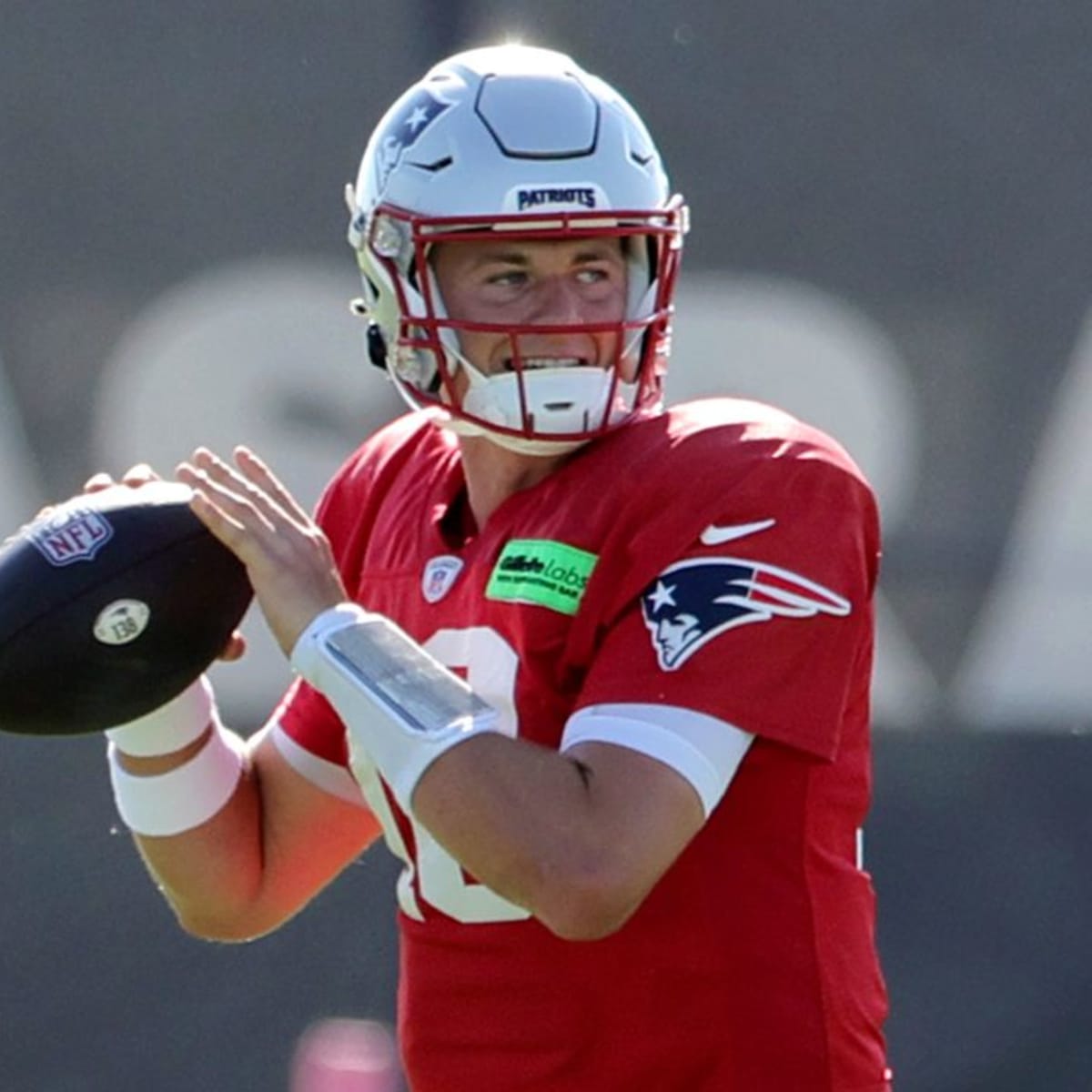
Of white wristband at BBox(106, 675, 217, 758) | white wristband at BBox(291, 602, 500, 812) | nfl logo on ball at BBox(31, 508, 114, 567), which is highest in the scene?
white wristband at BBox(291, 602, 500, 812)

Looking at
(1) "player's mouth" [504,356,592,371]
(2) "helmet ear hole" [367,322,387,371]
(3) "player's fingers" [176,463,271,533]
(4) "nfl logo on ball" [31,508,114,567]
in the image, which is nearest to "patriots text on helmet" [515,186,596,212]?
(1) "player's mouth" [504,356,592,371]

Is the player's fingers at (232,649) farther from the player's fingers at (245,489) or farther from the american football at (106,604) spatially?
the player's fingers at (245,489)

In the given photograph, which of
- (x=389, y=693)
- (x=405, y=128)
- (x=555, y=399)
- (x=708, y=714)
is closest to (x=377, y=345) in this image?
(x=405, y=128)

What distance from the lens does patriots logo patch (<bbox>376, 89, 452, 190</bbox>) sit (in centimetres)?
258

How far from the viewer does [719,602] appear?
2232mm

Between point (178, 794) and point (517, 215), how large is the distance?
72cm

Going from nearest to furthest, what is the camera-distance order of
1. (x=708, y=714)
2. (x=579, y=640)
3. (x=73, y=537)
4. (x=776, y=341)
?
(x=708, y=714)
(x=579, y=640)
(x=73, y=537)
(x=776, y=341)

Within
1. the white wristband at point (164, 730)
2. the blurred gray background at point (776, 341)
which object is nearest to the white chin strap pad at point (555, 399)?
the white wristband at point (164, 730)

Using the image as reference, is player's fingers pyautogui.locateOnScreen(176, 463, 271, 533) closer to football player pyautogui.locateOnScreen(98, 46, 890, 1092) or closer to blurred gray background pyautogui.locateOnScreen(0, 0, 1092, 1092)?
football player pyautogui.locateOnScreen(98, 46, 890, 1092)

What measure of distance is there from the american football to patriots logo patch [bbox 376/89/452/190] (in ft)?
1.22

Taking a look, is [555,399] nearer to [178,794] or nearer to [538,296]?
[538,296]

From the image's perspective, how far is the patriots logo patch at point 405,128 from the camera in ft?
8.48

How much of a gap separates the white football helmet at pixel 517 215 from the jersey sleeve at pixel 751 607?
8.3 inches

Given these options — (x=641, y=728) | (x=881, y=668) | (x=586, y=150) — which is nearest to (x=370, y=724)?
(x=641, y=728)
